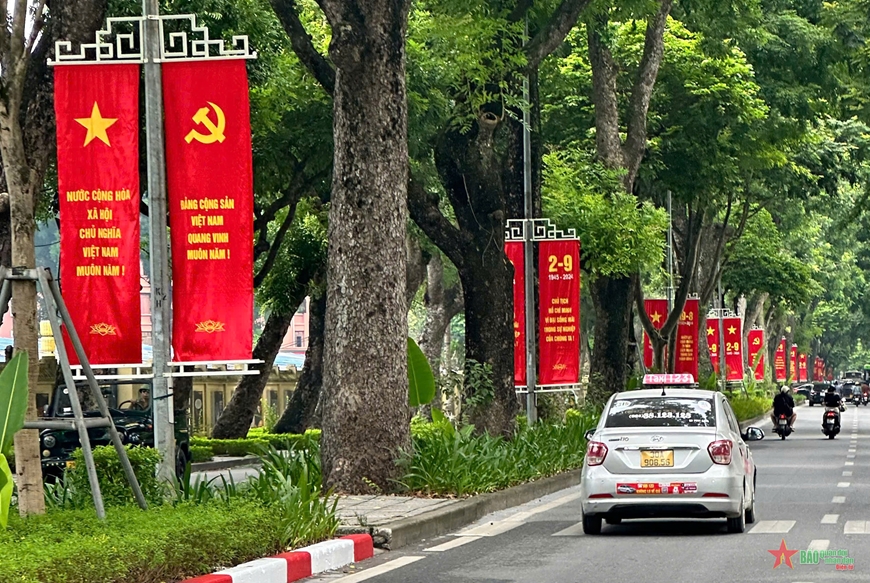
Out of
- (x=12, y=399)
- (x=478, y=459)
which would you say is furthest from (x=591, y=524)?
(x=12, y=399)

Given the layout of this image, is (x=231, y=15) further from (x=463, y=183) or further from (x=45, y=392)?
(x=45, y=392)

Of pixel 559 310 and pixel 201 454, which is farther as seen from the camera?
pixel 201 454

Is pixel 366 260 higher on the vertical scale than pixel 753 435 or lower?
higher

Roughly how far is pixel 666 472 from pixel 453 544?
7.05ft

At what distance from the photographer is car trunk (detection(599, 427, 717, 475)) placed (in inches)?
595

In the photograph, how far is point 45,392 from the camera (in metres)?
35.9

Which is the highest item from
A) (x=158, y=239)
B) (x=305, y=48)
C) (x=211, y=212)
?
(x=305, y=48)

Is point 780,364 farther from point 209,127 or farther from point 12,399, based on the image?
point 12,399

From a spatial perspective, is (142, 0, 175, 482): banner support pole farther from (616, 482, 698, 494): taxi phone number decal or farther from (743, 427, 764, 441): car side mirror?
(743, 427, 764, 441): car side mirror

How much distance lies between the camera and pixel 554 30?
2419 centimetres

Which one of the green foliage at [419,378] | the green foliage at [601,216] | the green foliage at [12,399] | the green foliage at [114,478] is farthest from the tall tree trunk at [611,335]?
the green foliage at [12,399]

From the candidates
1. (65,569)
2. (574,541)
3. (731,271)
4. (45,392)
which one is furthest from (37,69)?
(731,271)

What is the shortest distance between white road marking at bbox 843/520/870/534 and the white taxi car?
96cm

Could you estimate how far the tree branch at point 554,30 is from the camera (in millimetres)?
24016
